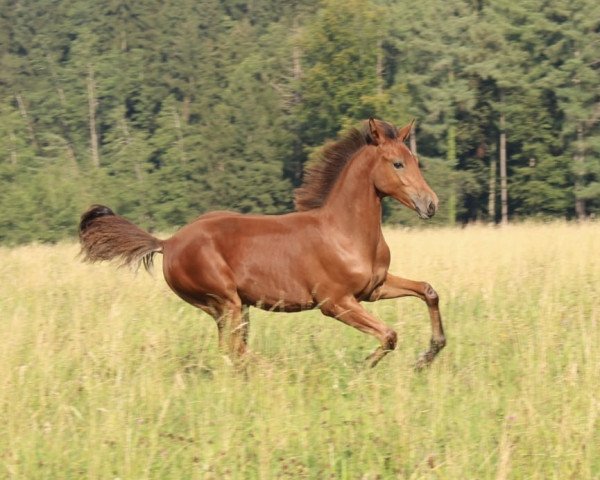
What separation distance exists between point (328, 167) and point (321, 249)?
71 cm

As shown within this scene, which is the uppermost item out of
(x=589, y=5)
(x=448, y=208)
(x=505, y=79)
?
(x=589, y=5)

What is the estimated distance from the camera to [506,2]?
4947 cm

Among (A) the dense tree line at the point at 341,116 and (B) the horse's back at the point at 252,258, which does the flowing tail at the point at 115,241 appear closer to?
(B) the horse's back at the point at 252,258

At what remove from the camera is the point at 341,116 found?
50281 mm

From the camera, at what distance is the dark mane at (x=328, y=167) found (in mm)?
7504

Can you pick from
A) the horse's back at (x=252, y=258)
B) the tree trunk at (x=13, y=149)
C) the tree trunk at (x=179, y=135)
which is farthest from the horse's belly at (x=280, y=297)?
the tree trunk at (x=179, y=135)

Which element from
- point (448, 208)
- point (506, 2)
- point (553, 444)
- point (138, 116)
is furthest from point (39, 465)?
point (138, 116)

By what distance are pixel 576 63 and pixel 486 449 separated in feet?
143

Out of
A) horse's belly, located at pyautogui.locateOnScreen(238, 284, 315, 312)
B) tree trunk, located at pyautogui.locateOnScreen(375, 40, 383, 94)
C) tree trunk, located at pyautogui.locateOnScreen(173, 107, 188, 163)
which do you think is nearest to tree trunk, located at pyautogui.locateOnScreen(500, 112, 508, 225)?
tree trunk, located at pyautogui.locateOnScreen(375, 40, 383, 94)

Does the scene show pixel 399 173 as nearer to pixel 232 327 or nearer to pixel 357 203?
pixel 357 203

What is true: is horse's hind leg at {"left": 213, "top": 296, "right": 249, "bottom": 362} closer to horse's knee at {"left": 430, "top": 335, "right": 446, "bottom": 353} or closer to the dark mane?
the dark mane

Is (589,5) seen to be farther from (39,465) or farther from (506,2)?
(39,465)

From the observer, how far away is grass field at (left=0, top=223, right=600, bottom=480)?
4.62 m

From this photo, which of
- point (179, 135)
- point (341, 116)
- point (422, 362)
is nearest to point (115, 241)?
point (422, 362)
